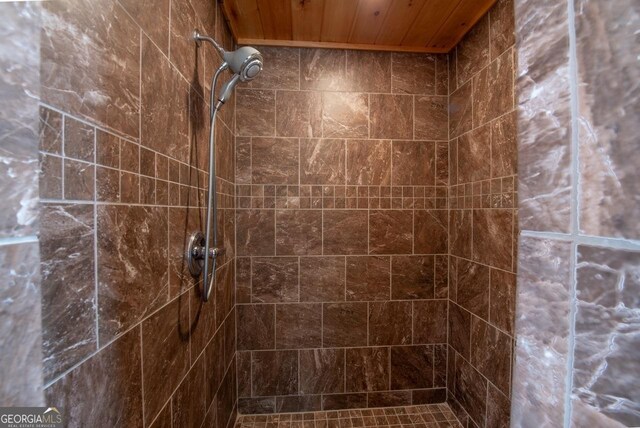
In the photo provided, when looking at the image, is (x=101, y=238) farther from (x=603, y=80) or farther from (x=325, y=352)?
(x=325, y=352)

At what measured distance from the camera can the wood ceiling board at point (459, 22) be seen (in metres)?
1.37

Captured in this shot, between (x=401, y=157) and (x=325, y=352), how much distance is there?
1309 millimetres

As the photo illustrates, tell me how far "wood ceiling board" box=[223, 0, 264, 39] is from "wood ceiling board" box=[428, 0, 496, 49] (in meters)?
1.03

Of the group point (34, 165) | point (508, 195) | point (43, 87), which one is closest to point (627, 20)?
point (34, 165)

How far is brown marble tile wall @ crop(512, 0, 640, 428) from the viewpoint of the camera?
0.22 m

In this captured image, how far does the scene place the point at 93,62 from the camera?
22.6 inches

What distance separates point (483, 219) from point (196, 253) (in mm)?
1383

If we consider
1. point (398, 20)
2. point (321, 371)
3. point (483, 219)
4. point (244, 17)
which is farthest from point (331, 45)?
point (321, 371)

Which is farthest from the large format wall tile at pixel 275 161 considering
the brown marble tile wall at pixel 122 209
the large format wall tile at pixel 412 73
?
the large format wall tile at pixel 412 73

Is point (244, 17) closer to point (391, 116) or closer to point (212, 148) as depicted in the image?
point (212, 148)

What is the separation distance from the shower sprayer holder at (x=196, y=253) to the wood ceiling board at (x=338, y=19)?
1296 mm

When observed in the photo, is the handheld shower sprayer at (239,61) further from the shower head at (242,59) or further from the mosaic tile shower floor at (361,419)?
the mosaic tile shower floor at (361,419)

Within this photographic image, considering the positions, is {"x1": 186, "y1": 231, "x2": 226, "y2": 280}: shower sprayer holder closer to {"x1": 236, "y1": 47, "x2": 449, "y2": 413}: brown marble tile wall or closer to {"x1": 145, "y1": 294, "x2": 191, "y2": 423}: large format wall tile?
{"x1": 145, "y1": 294, "x2": 191, "y2": 423}: large format wall tile

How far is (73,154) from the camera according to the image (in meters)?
0.53
